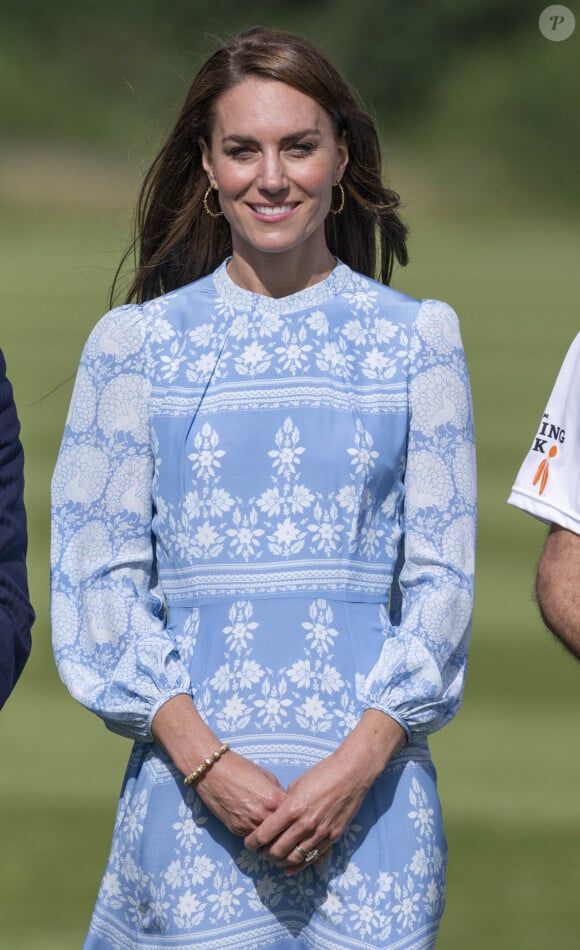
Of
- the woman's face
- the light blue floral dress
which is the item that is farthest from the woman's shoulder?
the woman's face

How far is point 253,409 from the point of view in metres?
2.42

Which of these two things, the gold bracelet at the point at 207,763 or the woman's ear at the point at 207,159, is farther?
the woman's ear at the point at 207,159

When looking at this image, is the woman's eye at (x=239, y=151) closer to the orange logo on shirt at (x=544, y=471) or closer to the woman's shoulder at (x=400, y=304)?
the woman's shoulder at (x=400, y=304)

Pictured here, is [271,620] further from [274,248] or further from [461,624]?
[274,248]

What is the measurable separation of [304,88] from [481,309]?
6.65m

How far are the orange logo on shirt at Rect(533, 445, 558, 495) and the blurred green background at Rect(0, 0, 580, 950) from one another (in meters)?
0.71

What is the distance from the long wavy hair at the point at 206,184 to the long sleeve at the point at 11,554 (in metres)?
0.53

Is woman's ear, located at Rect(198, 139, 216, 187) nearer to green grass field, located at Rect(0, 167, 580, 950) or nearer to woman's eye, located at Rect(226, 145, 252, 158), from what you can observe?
woman's eye, located at Rect(226, 145, 252, 158)

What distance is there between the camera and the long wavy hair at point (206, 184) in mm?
2445

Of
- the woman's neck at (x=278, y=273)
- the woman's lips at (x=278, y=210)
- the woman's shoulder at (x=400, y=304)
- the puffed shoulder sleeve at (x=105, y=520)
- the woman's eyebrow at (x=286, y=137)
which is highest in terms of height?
the woman's eyebrow at (x=286, y=137)

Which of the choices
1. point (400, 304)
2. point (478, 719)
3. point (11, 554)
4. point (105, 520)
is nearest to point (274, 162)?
point (400, 304)

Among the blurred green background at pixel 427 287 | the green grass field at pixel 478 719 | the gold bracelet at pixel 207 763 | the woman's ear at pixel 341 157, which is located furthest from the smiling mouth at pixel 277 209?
the green grass field at pixel 478 719

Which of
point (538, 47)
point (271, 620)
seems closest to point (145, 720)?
point (271, 620)

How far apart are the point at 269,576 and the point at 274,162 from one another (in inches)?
21.0
